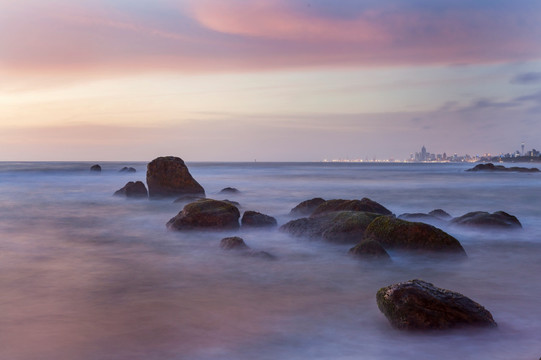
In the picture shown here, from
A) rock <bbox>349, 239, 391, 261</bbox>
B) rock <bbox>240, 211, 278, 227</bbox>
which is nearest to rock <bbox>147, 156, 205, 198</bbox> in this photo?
rock <bbox>240, 211, 278, 227</bbox>

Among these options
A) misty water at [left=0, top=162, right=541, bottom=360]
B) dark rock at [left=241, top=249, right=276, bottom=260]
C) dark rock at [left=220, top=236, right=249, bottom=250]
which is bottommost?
misty water at [left=0, top=162, right=541, bottom=360]

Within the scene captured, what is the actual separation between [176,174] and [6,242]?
1047 cm

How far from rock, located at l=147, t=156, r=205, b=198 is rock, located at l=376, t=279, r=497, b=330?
17.3 meters

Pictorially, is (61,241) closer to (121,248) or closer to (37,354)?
(121,248)

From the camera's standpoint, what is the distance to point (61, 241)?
1223cm

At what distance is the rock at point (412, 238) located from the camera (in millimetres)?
9367

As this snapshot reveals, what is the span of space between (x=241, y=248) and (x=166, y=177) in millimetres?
12952

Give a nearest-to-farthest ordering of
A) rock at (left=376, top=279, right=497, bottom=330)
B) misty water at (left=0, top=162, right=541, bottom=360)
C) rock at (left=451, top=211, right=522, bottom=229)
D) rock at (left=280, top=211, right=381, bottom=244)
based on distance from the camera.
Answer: misty water at (left=0, top=162, right=541, bottom=360) → rock at (left=376, top=279, right=497, bottom=330) → rock at (left=280, top=211, right=381, bottom=244) → rock at (left=451, top=211, right=522, bottom=229)

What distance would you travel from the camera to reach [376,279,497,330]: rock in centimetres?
521

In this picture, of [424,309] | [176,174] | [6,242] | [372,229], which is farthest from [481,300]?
[176,174]

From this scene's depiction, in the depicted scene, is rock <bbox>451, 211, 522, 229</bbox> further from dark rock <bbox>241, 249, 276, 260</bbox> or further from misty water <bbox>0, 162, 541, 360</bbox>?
dark rock <bbox>241, 249, 276, 260</bbox>

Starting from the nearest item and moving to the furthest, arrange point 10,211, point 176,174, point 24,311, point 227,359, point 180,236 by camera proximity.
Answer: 1. point 227,359
2. point 24,311
3. point 180,236
4. point 10,211
5. point 176,174

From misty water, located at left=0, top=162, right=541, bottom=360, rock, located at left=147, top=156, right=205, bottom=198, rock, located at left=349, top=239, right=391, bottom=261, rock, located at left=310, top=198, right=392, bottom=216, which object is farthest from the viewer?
rock, located at left=147, top=156, right=205, bottom=198

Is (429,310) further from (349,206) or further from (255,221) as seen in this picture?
(255,221)
